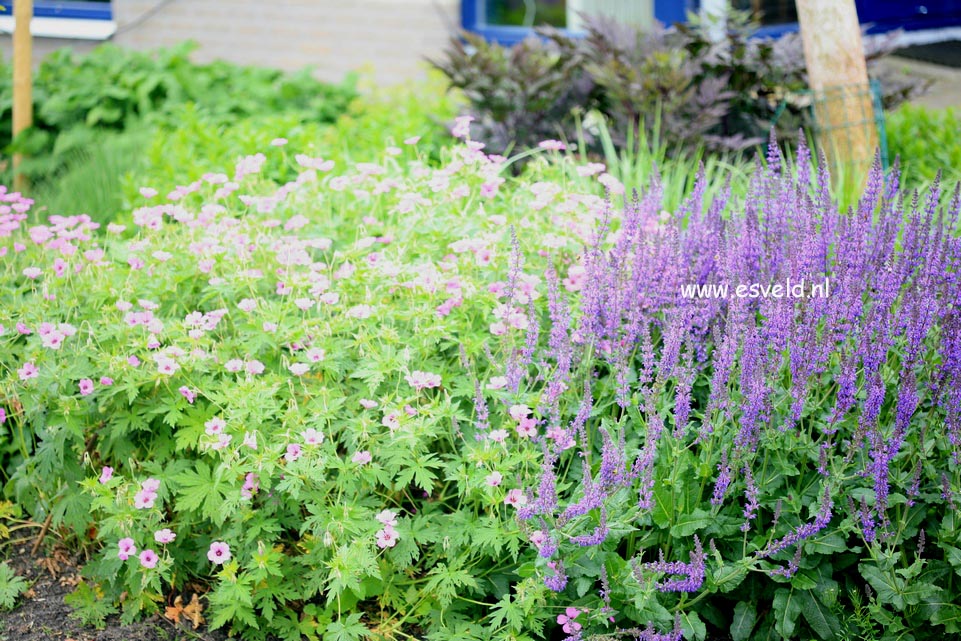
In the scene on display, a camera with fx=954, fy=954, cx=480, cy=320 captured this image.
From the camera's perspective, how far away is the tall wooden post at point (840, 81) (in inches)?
184

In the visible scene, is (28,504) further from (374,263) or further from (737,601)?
(737,601)

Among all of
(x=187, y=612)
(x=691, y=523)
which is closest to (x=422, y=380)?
(x=691, y=523)

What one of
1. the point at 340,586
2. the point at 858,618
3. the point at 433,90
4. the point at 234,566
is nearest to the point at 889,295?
the point at 858,618

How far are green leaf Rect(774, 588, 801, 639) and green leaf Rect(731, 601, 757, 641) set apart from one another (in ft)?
0.20

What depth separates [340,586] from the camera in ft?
7.90

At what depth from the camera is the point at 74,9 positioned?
912 centimetres

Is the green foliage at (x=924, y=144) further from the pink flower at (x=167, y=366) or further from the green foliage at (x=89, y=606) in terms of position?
the green foliage at (x=89, y=606)

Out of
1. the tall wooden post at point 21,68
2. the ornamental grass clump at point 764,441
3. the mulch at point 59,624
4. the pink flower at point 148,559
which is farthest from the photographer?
the tall wooden post at point 21,68

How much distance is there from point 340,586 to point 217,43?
8.10m

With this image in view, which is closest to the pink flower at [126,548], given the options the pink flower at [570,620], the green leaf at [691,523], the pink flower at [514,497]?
the pink flower at [514,497]

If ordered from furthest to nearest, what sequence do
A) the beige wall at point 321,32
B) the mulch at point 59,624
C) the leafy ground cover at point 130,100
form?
the beige wall at point 321,32 → the leafy ground cover at point 130,100 → the mulch at point 59,624

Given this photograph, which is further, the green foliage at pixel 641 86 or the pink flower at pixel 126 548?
the green foliage at pixel 641 86

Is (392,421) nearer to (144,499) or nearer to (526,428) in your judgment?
(526,428)

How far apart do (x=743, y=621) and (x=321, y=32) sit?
8184 mm
